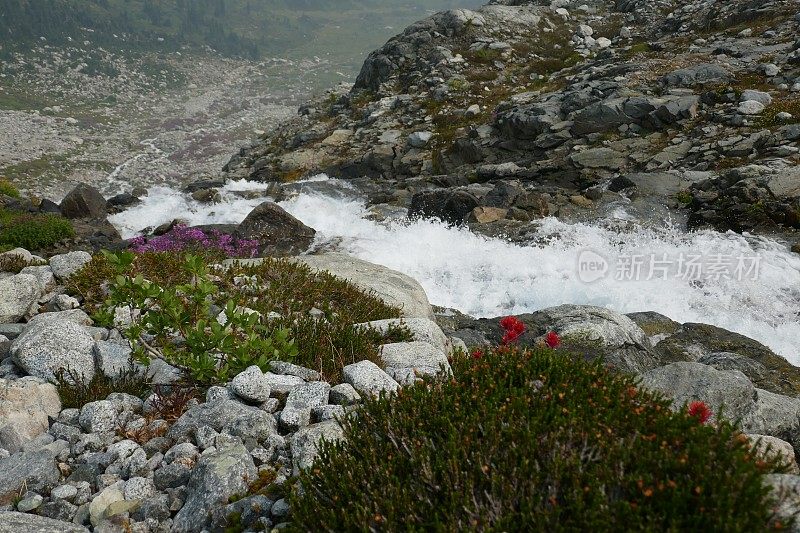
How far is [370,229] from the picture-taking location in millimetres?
20531

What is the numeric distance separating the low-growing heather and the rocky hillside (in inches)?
430

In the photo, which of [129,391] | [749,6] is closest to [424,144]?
[749,6]

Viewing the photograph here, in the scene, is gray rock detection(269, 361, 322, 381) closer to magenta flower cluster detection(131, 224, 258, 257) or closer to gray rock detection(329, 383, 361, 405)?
gray rock detection(329, 383, 361, 405)

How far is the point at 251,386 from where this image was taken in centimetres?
530

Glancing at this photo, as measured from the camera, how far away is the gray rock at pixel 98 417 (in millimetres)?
5152

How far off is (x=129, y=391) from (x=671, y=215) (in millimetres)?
17481

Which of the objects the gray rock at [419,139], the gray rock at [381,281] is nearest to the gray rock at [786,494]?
the gray rock at [381,281]

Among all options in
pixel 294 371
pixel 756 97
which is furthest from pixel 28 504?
pixel 756 97

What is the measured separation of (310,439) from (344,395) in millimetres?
843

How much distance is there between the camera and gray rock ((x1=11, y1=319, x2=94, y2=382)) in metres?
6.00

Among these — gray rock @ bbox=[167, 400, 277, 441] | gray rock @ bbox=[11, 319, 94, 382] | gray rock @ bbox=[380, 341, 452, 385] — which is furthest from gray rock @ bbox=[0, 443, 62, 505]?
gray rock @ bbox=[380, 341, 452, 385]

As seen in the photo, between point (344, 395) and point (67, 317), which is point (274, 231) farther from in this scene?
point (344, 395)

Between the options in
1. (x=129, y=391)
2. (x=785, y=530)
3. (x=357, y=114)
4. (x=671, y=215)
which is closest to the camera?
(x=785, y=530)

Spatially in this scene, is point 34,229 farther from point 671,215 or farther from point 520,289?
point 671,215
